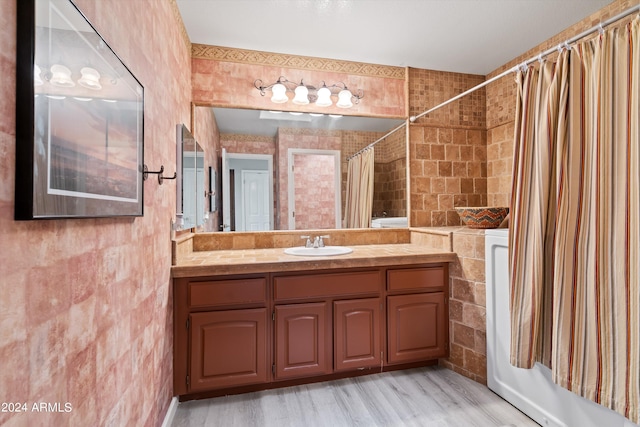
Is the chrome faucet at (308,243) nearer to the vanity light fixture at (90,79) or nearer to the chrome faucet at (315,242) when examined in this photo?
the chrome faucet at (315,242)

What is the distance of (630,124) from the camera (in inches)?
47.8

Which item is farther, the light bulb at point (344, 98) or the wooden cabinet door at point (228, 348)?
the light bulb at point (344, 98)

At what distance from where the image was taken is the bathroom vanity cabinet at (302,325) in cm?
186

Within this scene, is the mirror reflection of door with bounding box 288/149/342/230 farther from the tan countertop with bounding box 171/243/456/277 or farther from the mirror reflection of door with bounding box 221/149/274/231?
the tan countertop with bounding box 171/243/456/277

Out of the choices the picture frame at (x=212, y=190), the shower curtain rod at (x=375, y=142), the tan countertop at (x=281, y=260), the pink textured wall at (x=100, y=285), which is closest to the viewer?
the pink textured wall at (x=100, y=285)

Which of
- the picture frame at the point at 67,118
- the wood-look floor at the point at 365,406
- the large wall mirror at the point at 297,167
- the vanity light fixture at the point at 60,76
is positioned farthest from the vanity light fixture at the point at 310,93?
the wood-look floor at the point at 365,406

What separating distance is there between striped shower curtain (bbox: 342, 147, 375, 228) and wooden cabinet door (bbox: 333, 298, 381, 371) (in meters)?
0.79

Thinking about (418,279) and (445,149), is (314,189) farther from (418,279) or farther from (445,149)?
(445,149)

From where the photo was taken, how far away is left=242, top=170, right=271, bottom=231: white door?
2469 mm

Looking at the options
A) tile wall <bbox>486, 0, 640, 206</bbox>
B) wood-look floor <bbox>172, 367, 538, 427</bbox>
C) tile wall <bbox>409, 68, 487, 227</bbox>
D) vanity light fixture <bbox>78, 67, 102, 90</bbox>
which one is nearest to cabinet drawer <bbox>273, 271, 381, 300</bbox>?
wood-look floor <bbox>172, 367, 538, 427</bbox>

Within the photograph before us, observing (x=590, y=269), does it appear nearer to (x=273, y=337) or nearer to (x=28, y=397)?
(x=273, y=337)

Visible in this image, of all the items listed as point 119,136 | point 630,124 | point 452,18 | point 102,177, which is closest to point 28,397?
point 102,177

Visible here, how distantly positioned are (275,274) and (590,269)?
5.22ft

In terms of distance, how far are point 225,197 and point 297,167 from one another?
2.07 feet
